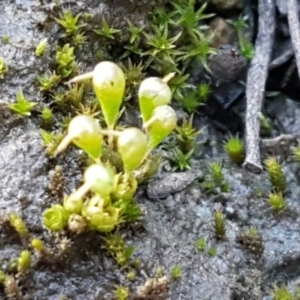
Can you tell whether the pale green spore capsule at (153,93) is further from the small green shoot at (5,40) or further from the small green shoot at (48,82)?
the small green shoot at (5,40)

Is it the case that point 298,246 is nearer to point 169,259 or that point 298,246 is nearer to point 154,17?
point 169,259

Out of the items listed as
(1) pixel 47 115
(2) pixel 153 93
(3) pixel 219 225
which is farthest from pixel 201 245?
(1) pixel 47 115

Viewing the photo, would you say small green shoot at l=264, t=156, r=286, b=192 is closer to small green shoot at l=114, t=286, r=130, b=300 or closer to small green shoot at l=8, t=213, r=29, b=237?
small green shoot at l=114, t=286, r=130, b=300

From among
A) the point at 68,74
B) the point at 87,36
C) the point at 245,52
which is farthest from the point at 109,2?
the point at 245,52

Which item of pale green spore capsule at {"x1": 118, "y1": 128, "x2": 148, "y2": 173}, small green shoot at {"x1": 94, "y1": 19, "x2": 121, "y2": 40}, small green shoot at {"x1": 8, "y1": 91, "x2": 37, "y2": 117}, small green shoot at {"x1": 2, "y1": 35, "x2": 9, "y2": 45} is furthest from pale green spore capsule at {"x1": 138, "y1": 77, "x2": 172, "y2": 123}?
small green shoot at {"x1": 2, "y1": 35, "x2": 9, "y2": 45}

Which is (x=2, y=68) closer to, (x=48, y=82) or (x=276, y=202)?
(x=48, y=82)
